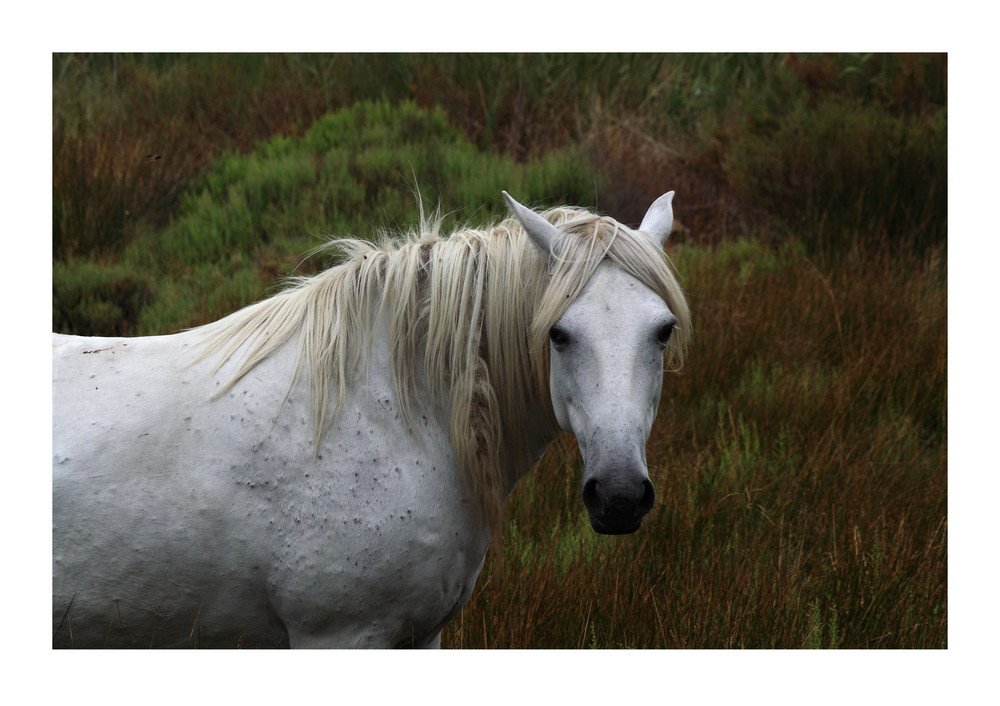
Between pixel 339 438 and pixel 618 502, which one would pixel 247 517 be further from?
pixel 618 502

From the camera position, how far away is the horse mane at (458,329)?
2129 millimetres

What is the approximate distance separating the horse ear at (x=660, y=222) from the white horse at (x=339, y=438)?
0.01 m

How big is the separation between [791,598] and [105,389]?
2.63 meters

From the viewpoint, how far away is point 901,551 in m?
3.44

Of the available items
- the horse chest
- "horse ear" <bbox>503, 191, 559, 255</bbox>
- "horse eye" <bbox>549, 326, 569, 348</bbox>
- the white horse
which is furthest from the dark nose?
"horse ear" <bbox>503, 191, 559, 255</bbox>

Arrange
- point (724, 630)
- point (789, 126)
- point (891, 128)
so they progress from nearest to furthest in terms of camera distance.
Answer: point (724, 630)
point (891, 128)
point (789, 126)

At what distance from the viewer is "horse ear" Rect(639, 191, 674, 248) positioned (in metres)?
2.20

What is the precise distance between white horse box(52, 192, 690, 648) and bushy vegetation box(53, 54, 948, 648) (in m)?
0.65

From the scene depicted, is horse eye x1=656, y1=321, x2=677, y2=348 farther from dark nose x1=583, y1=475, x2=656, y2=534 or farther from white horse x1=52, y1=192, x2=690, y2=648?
dark nose x1=583, y1=475, x2=656, y2=534

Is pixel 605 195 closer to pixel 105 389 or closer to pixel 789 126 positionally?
pixel 789 126

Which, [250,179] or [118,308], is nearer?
[118,308]

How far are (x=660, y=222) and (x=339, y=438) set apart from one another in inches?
44.1

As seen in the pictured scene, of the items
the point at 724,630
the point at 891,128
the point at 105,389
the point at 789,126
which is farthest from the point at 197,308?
the point at 891,128

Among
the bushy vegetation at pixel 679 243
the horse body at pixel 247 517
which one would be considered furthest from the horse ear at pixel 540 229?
the bushy vegetation at pixel 679 243
